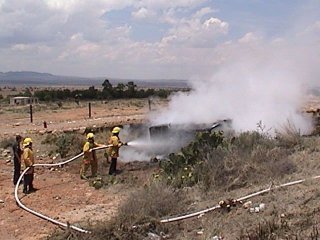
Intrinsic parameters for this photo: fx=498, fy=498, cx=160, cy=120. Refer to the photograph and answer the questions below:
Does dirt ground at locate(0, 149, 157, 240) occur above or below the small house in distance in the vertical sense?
above

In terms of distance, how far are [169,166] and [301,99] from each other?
8.94m

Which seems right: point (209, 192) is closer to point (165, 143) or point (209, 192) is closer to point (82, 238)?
point (82, 238)

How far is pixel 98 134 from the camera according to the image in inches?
789

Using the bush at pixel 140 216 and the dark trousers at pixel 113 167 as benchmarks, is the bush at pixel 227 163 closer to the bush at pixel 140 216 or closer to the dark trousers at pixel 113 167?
the bush at pixel 140 216

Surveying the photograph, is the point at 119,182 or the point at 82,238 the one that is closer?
the point at 82,238

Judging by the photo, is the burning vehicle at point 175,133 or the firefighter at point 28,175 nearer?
the firefighter at point 28,175

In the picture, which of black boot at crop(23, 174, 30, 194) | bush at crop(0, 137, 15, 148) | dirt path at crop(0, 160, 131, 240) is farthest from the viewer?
bush at crop(0, 137, 15, 148)

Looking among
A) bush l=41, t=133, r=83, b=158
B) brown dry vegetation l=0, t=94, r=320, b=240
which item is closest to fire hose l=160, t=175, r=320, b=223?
brown dry vegetation l=0, t=94, r=320, b=240

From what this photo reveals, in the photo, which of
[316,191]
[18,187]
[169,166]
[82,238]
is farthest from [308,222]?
[18,187]

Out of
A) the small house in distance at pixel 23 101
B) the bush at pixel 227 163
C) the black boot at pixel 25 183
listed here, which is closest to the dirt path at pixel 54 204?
the black boot at pixel 25 183

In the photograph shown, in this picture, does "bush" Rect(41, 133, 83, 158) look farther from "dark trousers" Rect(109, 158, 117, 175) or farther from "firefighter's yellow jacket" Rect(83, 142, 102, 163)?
"dark trousers" Rect(109, 158, 117, 175)

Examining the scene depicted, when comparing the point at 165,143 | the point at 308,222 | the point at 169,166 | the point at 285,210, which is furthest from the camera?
the point at 165,143

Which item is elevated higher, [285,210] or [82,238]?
[285,210]

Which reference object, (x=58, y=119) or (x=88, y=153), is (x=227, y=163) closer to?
(x=88, y=153)
